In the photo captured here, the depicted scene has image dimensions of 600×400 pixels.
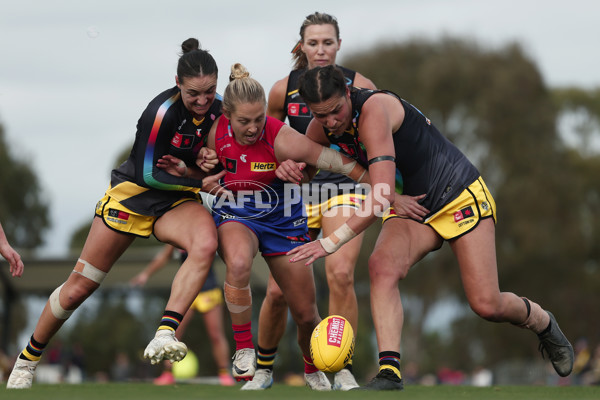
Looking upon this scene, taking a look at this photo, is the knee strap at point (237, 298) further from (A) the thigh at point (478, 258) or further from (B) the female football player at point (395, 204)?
(A) the thigh at point (478, 258)

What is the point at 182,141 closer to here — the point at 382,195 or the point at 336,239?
the point at 336,239

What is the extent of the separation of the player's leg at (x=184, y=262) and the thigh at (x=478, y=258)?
6.13ft

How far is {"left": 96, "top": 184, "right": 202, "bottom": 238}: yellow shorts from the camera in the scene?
7168mm

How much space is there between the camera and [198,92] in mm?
6746

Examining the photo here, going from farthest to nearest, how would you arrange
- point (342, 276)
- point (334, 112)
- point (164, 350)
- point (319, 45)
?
point (319, 45) < point (342, 276) < point (334, 112) < point (164, 350)

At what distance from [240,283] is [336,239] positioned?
99 cm

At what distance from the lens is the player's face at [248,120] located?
672cm

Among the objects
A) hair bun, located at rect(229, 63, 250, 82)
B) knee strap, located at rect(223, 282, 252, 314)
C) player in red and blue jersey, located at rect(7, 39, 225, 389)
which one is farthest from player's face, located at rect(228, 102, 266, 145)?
knee strap, located at rect(223, 282, 252, 314)

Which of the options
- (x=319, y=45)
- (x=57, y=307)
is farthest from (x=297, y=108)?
(x=57, y=307)

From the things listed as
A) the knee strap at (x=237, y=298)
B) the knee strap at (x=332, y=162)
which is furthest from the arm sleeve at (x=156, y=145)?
the knee strap at (x=332, y=162)

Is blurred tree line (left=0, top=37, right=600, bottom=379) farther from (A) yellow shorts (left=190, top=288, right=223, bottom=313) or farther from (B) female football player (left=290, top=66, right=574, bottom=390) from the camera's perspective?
(B) female football player (left=290, top=66, right=574, bottom=390)

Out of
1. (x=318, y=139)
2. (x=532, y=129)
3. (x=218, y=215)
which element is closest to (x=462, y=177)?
(x=318, y=139)

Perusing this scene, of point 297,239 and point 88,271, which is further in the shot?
point 297,239

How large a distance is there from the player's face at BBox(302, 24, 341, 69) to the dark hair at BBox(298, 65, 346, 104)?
1.59m
